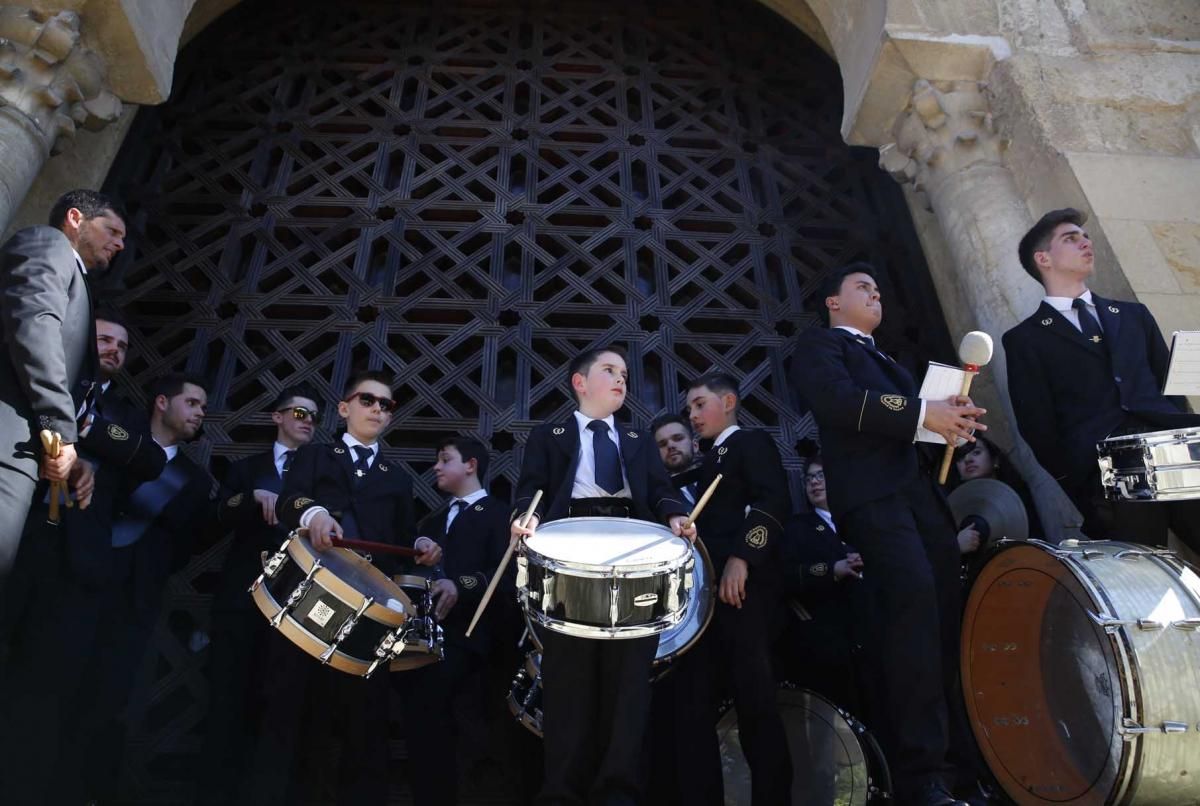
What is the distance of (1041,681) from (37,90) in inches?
184

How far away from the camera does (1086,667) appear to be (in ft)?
9.37

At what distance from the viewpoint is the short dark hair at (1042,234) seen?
13.2 feet

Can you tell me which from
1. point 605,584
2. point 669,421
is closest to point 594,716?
point 605,584

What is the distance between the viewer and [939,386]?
10.5ft

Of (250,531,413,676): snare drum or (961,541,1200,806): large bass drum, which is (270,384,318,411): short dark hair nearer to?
(250,531,413,676): snare drum

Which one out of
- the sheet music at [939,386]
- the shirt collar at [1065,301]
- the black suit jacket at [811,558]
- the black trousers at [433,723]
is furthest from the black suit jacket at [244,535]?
the shirt collar at [1065,301]

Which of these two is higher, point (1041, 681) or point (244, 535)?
point (1041, 681)

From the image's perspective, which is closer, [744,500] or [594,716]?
[594,716]

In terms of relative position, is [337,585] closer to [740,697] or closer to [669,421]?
[740,697]

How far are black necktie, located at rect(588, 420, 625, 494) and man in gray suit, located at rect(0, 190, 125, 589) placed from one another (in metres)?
1.70

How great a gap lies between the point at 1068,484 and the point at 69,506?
3.46m

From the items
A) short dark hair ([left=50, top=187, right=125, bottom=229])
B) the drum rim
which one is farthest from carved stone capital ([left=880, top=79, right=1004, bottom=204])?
short dark hair ([left=50, top=187, right=125, bottom=229])

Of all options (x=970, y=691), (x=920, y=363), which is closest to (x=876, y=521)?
(x=970, y=691)

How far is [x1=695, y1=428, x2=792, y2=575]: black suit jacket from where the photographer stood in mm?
3533
